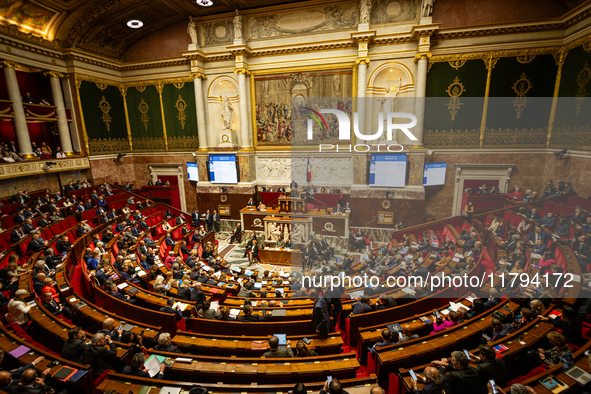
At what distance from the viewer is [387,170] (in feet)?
47.6

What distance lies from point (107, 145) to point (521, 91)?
80.7 feet

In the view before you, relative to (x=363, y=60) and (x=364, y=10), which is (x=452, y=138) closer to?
(x=363, y=60)

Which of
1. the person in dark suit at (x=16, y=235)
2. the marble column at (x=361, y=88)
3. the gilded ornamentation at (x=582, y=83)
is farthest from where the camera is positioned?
the marble column at (x=361, y=88)

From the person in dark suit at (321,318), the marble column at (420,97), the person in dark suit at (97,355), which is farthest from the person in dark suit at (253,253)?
the marble column at (420,97)

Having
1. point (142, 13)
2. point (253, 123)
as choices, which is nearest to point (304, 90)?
point (253, 123)

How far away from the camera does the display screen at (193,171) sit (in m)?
17.6

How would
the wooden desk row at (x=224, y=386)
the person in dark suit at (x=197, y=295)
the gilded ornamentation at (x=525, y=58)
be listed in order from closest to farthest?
the wooden desk row at (x=224, y=386), the person in dark suit at (x=197, y=295), the gilded ornamentation at (x=525, y=58)

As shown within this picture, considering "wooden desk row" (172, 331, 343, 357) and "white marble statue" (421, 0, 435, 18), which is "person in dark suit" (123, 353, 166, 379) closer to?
"wooden desk row" (172, 331, 343, 357)

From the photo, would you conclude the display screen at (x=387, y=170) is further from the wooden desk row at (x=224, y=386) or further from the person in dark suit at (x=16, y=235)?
the person in dark suit at (x=16, y=235)

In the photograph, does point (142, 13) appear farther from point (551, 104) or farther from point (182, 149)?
point (551, 104)

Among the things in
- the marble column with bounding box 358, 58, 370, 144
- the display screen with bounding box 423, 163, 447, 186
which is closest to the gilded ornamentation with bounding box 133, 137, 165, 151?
the marble column with bounding box 358, 58, 370, 144

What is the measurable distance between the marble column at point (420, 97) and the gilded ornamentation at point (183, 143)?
1388 centimetres

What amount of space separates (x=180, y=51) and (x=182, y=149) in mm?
6194

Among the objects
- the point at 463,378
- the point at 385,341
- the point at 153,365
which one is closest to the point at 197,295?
the point at 153,365
